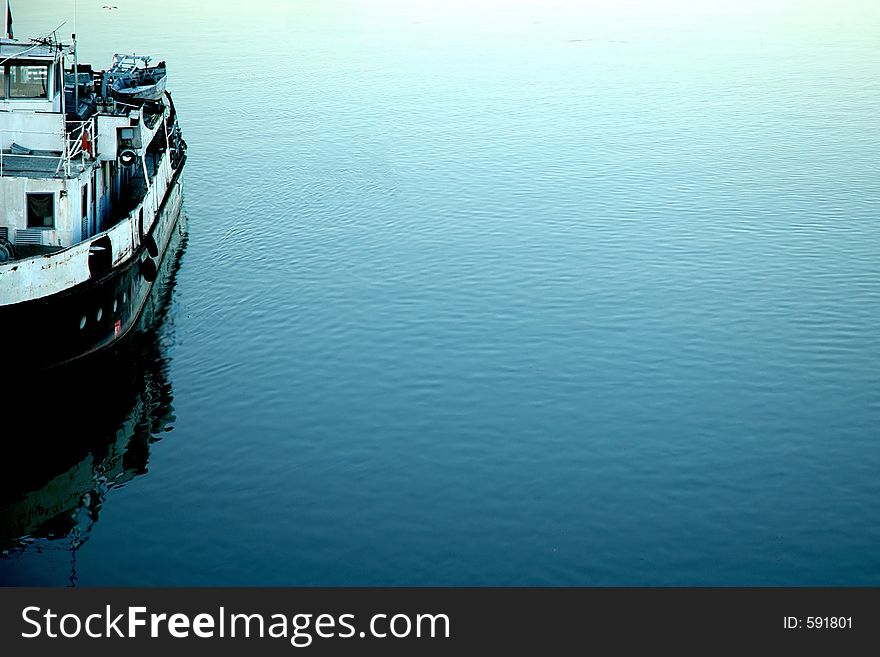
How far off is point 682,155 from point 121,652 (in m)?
56.8

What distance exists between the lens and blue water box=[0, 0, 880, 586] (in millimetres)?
30750

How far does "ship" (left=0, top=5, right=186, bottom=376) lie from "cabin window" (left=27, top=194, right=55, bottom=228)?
0.11ft

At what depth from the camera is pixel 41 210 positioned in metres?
39.7

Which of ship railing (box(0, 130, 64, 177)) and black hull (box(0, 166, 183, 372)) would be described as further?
ship railing (box(0, 130, 64, 177))

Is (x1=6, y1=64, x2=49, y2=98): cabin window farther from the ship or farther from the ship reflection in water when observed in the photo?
the ship reflection in water

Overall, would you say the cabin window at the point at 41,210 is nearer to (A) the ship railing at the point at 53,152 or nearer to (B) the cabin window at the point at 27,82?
(A) the ship railing at the point at 53,152

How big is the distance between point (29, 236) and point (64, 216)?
4.50ft

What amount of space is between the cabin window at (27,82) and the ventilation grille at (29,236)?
6.06m

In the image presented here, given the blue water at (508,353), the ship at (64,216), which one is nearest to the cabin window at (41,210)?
the ship at (64,216)

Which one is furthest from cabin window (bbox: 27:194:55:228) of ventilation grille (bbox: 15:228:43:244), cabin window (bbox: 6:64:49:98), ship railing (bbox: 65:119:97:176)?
cabin window (bbox: 6:64:49:98)

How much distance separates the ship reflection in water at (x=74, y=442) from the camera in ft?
102

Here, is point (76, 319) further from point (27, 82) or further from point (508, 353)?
point (508, 353)

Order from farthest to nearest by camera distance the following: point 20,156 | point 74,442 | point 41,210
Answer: point 20,156 → point 41,210 → point 74,442

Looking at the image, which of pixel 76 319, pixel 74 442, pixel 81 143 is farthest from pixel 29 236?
pixel 74 442
